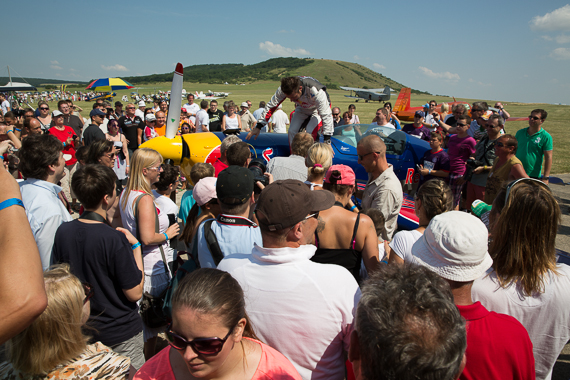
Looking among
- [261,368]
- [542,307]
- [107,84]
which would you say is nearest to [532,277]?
[542,307]

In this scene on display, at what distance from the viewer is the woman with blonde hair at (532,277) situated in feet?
5.19

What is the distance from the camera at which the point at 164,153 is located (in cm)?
596

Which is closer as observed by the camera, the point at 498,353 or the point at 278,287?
the point at 498,353

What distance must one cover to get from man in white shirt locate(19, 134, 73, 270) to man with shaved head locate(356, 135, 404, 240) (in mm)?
2854

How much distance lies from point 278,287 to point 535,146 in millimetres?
6158

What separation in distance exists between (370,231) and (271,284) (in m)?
1.11

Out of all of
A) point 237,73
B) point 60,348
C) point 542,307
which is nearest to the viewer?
point 60,348

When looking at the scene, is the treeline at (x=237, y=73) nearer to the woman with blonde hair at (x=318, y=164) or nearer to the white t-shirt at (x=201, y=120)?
the white t-shirt at (x=201, y=120)

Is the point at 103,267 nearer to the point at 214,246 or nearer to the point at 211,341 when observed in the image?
the point at 214,246

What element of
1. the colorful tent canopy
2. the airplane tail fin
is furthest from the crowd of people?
the airplane tail fin

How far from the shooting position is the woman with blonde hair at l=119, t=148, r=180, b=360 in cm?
268

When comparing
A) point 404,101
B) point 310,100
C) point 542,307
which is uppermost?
point 404,101

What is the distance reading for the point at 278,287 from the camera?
4.67 ft

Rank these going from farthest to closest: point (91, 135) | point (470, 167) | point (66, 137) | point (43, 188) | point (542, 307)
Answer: point (66, 137)
point (91, 135)
point (470, 167)
point (43, 188)
point (542, 307)
